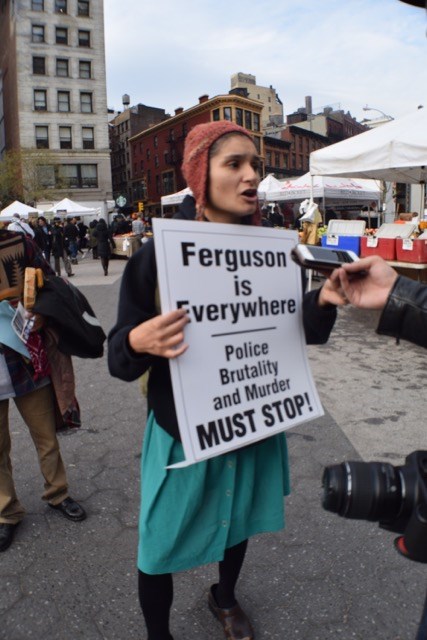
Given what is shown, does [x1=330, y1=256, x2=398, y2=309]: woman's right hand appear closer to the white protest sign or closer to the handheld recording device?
the handheld recording device

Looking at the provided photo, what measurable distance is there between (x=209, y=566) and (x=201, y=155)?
6.32ft

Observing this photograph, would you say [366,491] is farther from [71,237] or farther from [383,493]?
[71,237]

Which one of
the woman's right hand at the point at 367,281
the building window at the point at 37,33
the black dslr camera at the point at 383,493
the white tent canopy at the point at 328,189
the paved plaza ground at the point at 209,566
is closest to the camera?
the black dslr camera at the point at 383,493

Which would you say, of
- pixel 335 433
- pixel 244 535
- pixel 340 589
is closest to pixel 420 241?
pixel 335 433

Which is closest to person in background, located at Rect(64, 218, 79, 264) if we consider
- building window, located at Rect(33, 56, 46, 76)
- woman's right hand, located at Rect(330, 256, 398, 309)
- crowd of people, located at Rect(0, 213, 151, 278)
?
crowd of people, located at Rect(0, 213, 151, 278)

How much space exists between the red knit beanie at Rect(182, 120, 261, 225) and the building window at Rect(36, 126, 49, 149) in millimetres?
51020

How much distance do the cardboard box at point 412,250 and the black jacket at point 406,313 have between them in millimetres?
7007

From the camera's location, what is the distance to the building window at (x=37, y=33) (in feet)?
156

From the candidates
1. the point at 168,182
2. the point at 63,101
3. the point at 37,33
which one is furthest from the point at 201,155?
the point at 168,182

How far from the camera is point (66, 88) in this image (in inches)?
1903

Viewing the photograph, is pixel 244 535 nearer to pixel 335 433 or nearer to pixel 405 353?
pixel 335 433

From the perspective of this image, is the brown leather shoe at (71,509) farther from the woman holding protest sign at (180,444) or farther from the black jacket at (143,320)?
the black jacket at (143,320)

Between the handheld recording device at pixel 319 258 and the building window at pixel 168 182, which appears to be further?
the building window at pixel 168 182

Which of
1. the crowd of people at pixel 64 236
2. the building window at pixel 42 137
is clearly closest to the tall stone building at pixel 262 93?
the building window at pixel 42 137
